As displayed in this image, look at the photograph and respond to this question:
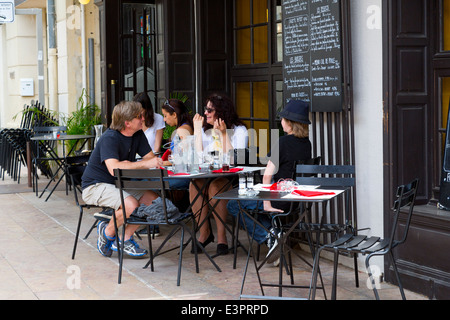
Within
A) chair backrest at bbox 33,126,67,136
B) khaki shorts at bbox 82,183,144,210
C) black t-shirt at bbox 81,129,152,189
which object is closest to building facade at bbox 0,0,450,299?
chair backrest at bbox 33,126,67,136

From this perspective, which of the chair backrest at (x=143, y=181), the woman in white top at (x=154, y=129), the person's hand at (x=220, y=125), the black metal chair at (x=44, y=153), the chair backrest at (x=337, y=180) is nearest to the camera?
the chair backrest at (x=337, y=180)

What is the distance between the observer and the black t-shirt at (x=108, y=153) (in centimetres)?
613

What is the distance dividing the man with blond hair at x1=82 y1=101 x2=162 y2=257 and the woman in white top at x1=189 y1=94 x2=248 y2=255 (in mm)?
522

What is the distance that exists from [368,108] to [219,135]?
1.70 metres

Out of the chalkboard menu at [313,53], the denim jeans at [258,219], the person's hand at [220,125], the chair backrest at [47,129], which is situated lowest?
the denim jeans at [258,219]

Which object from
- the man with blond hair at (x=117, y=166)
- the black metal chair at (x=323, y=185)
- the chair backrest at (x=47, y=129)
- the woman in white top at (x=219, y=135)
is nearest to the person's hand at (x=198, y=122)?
the woman in white top at (x=219, y=135)

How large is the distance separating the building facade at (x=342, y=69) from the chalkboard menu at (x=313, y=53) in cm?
5

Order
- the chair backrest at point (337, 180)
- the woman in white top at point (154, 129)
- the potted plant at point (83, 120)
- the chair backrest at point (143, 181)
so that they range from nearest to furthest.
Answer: the chair backrest at point (337, 180), the chair backrest at point (143, 181), the woman in white top at point (154, 129), the potted plant at point (83, 120)

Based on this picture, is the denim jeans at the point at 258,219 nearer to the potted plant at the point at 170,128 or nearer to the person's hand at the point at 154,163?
the person's hand at the point at 154,163

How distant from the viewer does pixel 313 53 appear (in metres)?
6.35

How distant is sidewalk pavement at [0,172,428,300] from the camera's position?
5.27m

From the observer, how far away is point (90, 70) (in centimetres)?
1233

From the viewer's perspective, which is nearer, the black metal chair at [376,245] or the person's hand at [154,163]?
the black metal chair at [376,245]
